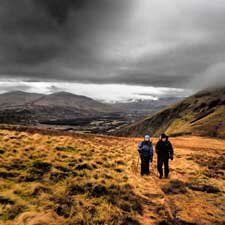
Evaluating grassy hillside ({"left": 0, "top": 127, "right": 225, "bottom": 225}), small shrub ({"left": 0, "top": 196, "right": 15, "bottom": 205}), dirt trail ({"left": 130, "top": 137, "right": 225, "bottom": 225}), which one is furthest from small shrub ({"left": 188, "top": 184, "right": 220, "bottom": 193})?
small shrub ({"left": 0, "top": 196, "right": 15, "bottom": 205})

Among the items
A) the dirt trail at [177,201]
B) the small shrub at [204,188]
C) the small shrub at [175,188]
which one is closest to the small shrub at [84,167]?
the dirt trail at [177,201]

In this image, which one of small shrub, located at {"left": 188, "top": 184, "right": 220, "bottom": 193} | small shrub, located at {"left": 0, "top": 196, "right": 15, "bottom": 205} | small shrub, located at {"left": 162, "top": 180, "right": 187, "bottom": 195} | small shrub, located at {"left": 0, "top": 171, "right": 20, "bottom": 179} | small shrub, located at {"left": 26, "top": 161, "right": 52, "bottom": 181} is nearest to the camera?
small shrub, located at {"left": 0, "top": 196, "right": 15, "bottom": 205}

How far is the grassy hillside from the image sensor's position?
32.4ft

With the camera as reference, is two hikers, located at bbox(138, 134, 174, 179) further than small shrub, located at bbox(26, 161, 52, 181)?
Yes

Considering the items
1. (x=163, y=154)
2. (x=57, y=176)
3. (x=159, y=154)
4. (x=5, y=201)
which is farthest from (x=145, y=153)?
(x=5, y=201)

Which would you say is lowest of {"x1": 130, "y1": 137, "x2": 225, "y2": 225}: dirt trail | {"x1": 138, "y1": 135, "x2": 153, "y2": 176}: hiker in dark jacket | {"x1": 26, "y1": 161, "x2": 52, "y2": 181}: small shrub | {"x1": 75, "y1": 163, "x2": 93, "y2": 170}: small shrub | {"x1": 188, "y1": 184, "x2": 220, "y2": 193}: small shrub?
{"x1": 188, "y1": 184, "x2": 220, "y2": 193}: small shrub

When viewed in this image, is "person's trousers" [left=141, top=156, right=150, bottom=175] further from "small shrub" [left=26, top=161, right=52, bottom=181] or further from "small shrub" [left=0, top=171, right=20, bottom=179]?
"small shrub" [left=0, top=171, right=20, bottom=179]

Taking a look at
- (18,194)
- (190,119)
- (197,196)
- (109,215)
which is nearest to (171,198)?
(197,196)

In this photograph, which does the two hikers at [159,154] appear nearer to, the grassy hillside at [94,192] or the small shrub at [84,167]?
the grassy hillside at [94,192]

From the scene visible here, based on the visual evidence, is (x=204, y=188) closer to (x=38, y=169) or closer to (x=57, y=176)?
(x=57, y=176)

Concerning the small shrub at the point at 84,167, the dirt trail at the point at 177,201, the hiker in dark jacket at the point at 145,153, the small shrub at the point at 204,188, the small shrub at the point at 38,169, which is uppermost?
the hiker in dark jacket at the point at 145,153

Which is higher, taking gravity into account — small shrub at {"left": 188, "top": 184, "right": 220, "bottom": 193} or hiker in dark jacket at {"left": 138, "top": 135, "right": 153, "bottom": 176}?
hiker in dark jacket at {"left": 138, "top": 135, "right": 153, "bottom": 176}

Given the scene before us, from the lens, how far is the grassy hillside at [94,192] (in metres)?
9.89

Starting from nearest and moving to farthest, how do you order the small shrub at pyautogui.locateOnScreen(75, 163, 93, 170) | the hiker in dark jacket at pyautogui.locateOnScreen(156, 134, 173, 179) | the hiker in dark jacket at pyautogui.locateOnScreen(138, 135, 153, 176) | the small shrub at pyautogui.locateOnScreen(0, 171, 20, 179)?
the small shrub at pyautogui.locateOnScreen(0, 171, 20, 179) → the small shrub at pyautogui.locateOnScreen(75, 163, 93, 170) → the hiker in dark jacket at pyautogui.locateOnScreen(138, 135, 153, 176) → the hiker in dark jacket at pyautogui.locateOnScreen(156, 134, 173, 179)
